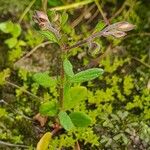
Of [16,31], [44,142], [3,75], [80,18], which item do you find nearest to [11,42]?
[16,31]

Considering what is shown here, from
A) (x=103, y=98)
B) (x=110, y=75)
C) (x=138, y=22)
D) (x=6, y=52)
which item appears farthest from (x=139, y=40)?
(x=6, y=52)

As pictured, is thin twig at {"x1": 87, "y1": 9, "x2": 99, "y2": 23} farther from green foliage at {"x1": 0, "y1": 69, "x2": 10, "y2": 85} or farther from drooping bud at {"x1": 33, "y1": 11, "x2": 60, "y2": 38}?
drooping bud at {"x1": 33, "y1": 11, "x2": 60, "y2": 38}

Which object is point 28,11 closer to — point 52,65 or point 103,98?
point 52,65

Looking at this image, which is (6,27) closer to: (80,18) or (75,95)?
(80,18)

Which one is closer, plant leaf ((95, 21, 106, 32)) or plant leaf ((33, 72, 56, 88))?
plant leaf ((95, 21, 106, 32))

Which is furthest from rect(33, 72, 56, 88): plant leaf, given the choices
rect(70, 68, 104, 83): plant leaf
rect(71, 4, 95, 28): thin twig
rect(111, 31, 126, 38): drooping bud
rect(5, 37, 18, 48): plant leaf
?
rect(71, 4, 95, 28): thin twig

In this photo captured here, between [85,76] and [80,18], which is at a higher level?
[80,18]
